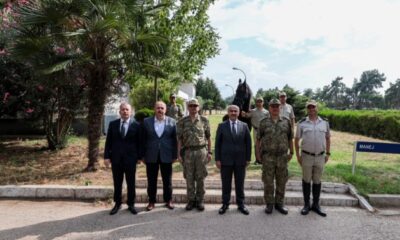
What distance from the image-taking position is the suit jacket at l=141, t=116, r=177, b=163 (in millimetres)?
5383

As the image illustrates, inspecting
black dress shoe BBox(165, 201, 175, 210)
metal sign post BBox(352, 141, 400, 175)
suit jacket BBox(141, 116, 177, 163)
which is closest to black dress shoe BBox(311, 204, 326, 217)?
metal sign post BBox(352, 141, 400, 175)

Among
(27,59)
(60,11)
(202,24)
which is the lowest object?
(27,59)

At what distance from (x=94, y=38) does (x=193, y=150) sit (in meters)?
3.54

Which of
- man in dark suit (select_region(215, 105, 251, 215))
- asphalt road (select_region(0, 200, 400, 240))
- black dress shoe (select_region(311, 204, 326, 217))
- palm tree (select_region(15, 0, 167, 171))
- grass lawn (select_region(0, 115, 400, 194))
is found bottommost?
asphalt road (select_region(0, 200, 400, 240))

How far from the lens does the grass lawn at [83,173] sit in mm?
6816

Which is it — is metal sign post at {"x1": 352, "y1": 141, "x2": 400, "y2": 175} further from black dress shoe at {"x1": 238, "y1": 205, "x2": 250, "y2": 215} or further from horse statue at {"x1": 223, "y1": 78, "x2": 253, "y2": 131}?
black dress shoe at {"x1": 238, "y1": 205, "x2": 250, "y2": 215}

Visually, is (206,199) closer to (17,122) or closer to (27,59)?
(27,59)

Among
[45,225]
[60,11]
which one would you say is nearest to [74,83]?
[60,11]

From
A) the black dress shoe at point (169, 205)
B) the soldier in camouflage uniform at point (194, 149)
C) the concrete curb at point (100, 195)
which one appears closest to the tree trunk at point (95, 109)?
the concrete curb at point (100, 195)

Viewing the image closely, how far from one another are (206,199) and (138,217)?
136 centimetres

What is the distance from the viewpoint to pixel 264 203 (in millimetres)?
6004

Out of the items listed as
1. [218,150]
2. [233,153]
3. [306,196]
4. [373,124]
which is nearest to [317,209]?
[306,196]

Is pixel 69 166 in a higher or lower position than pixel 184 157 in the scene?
lower

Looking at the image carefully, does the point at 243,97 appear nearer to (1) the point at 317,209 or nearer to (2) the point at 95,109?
(2) the point at 95,109
